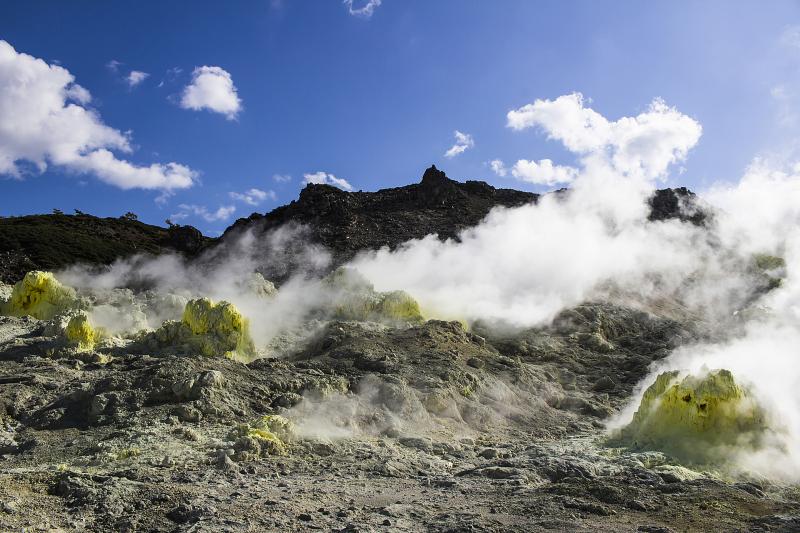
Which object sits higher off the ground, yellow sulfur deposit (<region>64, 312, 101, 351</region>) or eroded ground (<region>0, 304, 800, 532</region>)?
yellow sulfur deposit (<region>64, 312, 101, 351</region>)

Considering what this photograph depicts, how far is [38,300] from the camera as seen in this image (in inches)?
619

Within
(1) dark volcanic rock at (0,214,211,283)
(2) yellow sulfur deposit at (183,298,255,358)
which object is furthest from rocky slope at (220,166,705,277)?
(2) yellow sulfur deposit at (183,298,255,358)

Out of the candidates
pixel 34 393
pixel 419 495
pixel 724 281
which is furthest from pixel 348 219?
pixel 419 495

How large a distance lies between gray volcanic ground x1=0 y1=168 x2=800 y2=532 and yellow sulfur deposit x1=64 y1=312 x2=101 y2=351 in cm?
6

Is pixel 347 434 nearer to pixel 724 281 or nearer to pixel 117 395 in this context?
pixel 117 395

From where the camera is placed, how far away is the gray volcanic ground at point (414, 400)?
5.84 meters

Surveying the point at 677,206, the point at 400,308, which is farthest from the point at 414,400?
the point at 677,206

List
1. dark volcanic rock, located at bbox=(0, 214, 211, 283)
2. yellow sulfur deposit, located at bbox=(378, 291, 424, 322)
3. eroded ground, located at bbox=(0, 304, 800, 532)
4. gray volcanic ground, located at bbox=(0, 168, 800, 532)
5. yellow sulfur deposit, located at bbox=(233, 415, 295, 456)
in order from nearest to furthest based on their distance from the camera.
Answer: eroded ground, located at bbox=(0, 304, 800, 532)
gray volcanic ground, located at bbox=(0, 168, 800, 532)
yellow sulfur deposit, located at bbox=(233, 415, 295, 456)
yellow sulfur deposit, located at bbox=(378, 291, 424, 322)
dark volcanic rock, located at bbox=(0, 214, 211, 283)

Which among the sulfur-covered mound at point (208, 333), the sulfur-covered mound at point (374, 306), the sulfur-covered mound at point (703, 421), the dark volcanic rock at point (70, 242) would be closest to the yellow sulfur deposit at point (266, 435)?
the sulfur-covered mound at point (208, 333)

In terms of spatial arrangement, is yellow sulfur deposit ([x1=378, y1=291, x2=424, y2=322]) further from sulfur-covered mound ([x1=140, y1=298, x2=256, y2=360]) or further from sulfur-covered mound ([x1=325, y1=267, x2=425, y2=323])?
sulfur-covered mound ([x1=140, y1=298, x2=256, y2=360])

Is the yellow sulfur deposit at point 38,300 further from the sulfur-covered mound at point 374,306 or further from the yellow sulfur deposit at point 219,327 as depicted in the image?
the sulfur-covered mound at point 374,306

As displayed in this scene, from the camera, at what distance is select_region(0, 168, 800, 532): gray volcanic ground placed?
5840mm

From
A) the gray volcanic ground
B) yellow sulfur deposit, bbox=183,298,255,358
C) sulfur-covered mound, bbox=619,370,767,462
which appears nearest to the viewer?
the gray volcanic ground

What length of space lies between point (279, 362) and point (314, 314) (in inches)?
188
